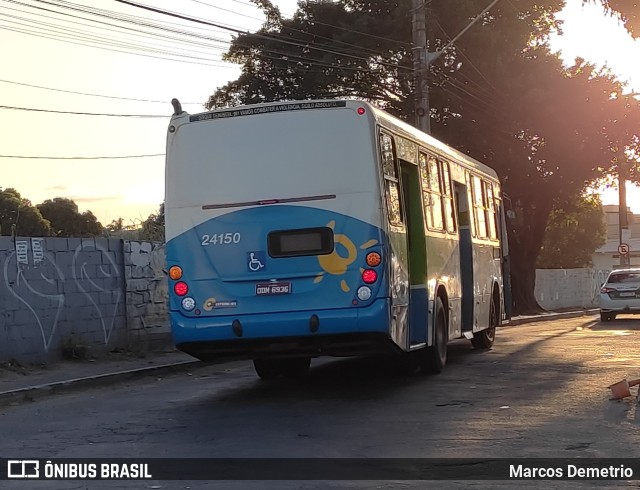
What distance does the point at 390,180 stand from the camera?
1159 centimetres

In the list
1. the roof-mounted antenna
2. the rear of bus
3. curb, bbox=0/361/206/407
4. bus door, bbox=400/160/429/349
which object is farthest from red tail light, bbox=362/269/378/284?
curb, bbox=0/361/206/407

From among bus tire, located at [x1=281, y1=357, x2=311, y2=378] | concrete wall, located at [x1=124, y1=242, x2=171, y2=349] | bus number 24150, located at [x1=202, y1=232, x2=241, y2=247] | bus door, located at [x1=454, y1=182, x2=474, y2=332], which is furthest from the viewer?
concrete wall, located at [x1=124, y1=242, x2=171, y2=349]

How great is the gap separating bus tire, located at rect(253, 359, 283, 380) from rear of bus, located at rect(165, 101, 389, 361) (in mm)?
2397

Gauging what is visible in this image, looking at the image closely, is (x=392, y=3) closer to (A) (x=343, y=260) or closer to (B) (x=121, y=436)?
(A) (x=343, y=260)

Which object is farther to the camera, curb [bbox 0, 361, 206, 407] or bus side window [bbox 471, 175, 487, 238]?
bus side window [bbox 471, 175, 487, 238]

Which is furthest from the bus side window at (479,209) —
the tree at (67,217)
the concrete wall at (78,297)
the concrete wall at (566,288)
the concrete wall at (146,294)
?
the tree at (67,217)

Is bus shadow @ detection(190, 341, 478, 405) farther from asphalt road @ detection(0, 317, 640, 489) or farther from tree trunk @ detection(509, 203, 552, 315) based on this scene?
tree trunk @ detection(509, 203, 552, 315)

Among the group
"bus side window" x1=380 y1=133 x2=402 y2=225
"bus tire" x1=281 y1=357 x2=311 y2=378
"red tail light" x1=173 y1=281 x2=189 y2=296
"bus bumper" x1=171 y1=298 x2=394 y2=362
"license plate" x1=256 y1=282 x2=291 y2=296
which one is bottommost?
"bus tire" x1=281 y1=357 x2=311 y2=378

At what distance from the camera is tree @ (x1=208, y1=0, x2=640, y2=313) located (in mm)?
33062

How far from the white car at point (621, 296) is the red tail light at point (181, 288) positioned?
72.5ft

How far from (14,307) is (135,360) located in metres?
2.65

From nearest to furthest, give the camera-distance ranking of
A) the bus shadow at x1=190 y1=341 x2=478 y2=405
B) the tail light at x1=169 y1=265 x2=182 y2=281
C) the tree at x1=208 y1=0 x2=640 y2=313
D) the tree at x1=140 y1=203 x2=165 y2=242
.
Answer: the tail light at x1=169 y1=265 x2=182 y2=281, the bus shadow at x1=190 y1=341 x2=478 y2=405, the tree at x1=140 y1=203 x2=165 y2=242, the tree at x1=208 y1=0 x2=640 y2=313

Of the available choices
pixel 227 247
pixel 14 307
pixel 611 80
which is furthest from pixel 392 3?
pixel 227 247

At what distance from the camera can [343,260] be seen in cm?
1090
